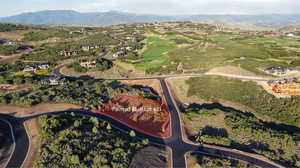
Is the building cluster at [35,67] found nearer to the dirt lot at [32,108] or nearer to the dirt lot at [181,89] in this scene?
the dirt lot at [32,108]

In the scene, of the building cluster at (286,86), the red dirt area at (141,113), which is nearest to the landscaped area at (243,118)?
the building cluster at (286,86)

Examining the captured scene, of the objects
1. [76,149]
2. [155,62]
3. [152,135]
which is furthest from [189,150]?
[155,62]

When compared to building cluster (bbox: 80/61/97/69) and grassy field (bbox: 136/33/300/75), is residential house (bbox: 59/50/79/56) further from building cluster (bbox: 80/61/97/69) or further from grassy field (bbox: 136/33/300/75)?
grassy field (bbox: 136/33/300/75)

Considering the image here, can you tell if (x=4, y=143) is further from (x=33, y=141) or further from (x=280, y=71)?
(x=280, y=71)

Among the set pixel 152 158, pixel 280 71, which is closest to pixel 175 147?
pixel 152 158

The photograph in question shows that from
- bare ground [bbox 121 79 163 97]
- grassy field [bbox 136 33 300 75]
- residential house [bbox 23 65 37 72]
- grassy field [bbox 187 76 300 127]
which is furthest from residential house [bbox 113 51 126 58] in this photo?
grassy field [bbox 187 76 300 127]

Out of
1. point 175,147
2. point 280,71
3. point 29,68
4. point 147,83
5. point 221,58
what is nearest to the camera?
point 175,147

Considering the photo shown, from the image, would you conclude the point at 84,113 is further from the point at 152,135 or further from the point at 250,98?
the point at 250,98
